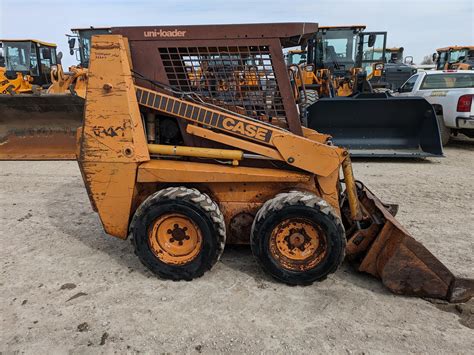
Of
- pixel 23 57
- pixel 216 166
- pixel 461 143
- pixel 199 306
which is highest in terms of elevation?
pixel 23 57

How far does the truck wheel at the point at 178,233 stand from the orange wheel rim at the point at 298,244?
46cm

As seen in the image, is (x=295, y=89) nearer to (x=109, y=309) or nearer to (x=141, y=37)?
(x=141, y=37)

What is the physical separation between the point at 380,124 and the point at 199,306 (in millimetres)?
6188

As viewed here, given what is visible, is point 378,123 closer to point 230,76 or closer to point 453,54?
point 230,76

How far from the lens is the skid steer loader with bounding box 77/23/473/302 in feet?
10.3

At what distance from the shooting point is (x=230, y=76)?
3.40 m

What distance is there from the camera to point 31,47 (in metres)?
13.9

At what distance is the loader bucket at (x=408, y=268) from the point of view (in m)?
2.91

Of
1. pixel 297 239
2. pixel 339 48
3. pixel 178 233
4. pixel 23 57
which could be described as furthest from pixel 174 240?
pixel 23 57

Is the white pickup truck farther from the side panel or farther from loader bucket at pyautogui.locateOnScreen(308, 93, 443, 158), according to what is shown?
the side panel

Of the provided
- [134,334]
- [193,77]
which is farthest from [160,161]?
[134,334]

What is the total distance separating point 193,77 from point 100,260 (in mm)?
1926

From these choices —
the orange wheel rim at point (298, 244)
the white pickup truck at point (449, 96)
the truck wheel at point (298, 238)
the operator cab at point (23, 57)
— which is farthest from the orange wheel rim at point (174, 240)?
the operator cab at point (23, 57)

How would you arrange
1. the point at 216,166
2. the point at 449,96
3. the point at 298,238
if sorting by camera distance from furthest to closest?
1. the point at 449,96
2. the point at 216,166
3. the point at 298,238
